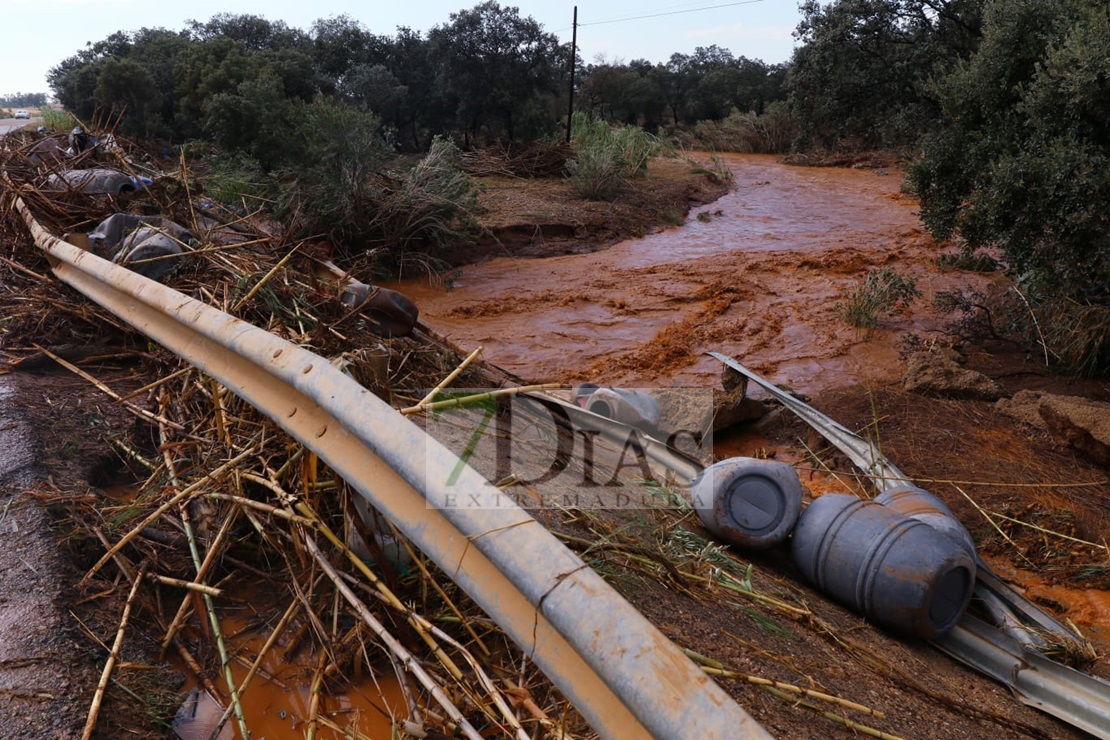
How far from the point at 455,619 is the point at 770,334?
6914mm

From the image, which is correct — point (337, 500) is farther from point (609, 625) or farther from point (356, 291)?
point (356, 291)

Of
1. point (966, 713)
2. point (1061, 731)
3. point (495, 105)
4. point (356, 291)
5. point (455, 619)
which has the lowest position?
point (1061, 731)

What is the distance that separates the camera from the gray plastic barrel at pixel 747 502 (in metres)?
3.54

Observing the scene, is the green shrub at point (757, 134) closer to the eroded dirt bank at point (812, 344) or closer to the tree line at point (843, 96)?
the tree line at point (843, 96)

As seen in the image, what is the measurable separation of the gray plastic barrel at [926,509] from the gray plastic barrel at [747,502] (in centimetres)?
57

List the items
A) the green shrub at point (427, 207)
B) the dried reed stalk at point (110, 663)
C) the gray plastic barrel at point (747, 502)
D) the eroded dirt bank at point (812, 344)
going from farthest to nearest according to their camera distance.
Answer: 1. the green shrub at point (427, 207)
2. the eroded dirt bank at point (812, 344)
3. the gray plastic barrel at point (747, 502)
4. the dried reed stalk at point (110, 663)

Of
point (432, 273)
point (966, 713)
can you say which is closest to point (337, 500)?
point (966, 713)

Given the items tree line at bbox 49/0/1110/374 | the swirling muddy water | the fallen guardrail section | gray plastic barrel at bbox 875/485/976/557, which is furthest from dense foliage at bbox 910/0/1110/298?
the fallen guardrail section

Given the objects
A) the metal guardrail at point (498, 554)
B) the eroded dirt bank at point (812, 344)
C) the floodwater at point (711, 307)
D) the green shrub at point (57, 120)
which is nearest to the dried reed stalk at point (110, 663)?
the metal guardrail at point (498, 554)

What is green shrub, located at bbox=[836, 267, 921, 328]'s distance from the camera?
320 inches

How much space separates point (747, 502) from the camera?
3.59 m

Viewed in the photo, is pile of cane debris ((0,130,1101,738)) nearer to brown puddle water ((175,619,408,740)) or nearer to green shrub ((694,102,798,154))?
brown puddle water ((175,619,408,740))

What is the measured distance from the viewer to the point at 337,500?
7.24ft

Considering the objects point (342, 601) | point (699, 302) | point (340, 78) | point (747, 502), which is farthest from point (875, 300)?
point (340, 78)
